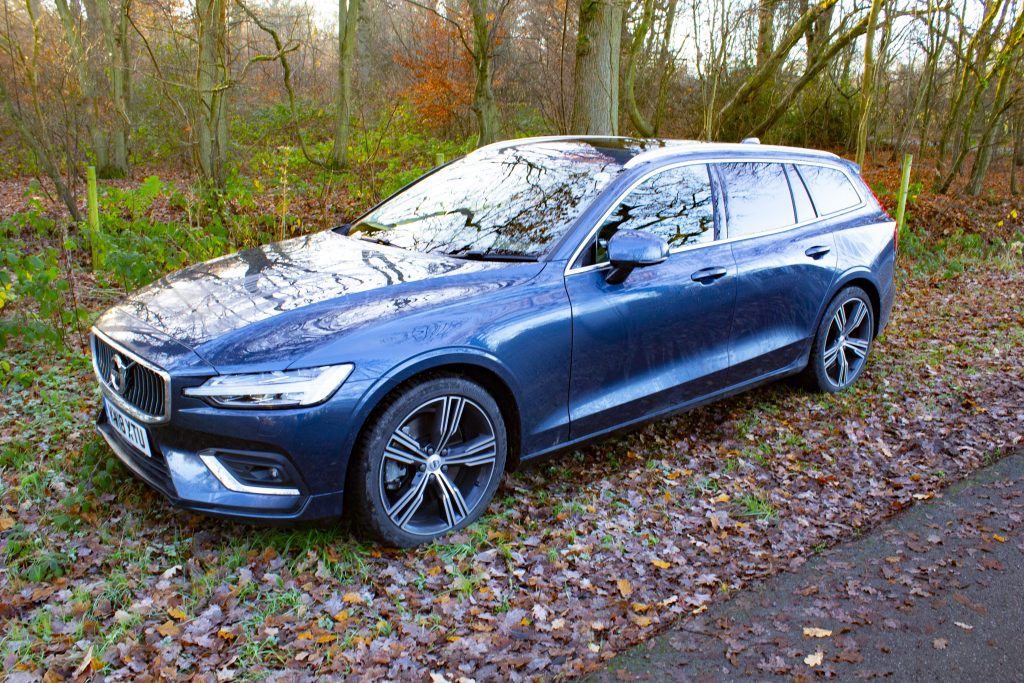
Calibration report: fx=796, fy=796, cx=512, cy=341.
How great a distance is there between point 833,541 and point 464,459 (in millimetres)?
1861

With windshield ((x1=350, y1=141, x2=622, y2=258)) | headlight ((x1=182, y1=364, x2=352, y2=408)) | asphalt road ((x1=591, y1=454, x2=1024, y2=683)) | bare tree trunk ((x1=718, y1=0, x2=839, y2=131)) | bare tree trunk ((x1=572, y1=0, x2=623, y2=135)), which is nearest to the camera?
asphalt road ((x1=591, y1=454, x2=1024, y2=683))

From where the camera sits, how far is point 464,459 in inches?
144

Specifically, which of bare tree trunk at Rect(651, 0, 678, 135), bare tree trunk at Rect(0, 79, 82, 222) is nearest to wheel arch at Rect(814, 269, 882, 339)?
bare tree trunk at Rect(0, 79, 82, 222)

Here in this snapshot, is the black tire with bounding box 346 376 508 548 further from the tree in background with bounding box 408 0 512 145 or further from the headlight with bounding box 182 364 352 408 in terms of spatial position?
the tree in background with bounding box 408 0 512 145

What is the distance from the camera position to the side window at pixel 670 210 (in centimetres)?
419

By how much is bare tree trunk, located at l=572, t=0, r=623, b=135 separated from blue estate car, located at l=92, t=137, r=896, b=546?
4268mm

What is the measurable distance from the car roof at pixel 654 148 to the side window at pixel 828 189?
0.12 meters

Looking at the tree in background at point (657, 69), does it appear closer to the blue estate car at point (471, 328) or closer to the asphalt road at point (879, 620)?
the blue estate car at point (471, 328)

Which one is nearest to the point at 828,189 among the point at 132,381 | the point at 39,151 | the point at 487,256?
the point at 487,256

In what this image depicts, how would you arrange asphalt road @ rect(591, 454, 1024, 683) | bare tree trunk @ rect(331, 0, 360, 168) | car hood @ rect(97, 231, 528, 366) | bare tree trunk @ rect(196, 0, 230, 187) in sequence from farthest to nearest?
1. bare tree trunk @ rect(331, 0, 360, 168)
2. bare tree trunk @ rect(196, 0, 230, 187)
3. car hood @ rect(97, 231, 528, 366)
4. asphalt road @ rect(591, 454, 1024, 683)

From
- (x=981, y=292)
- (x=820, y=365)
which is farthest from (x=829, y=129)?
(x=820, y=365)

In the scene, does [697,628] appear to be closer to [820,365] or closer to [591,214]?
[591,214]

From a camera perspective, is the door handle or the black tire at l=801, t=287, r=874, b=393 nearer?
the door handle

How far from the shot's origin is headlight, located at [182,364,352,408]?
311 centimetres
